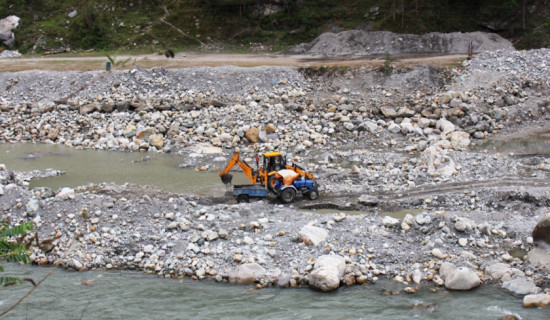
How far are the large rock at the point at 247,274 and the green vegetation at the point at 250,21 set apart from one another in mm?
29649

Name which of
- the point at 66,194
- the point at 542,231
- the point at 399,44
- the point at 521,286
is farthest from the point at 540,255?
the point at 399,44

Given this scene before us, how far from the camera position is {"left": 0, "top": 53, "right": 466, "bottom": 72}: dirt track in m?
30.6

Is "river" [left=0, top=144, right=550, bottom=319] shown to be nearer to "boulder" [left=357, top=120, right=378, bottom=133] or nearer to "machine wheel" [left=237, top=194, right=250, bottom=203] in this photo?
"machine wheel" [left=237, top=194, right=250, bottom=203]

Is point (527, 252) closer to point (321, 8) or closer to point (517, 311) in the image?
point (517, 311)

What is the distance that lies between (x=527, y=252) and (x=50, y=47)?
129 feet

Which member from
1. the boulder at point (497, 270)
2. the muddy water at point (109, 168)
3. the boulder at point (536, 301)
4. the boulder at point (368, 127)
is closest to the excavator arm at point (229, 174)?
the muddy water at point (109, 168)

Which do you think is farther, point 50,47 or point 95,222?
point 50,47

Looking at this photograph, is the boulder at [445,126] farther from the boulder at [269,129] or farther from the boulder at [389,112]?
the boulder at [269,129]

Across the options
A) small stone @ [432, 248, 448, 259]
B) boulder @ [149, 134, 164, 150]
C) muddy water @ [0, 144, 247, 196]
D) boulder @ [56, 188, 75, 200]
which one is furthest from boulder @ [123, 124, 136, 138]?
small stone @ [432, 248, 448, 259]

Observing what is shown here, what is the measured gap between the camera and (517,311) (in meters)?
10.0

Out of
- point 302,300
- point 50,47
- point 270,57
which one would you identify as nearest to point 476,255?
point 302,300

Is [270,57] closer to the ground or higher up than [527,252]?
higher up

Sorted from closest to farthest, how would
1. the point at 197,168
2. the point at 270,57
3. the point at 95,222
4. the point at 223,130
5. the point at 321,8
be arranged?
the point at 95,222 < the point at 197,168 < the point at 223,130 < the point at 270,57 < the point at 321,8

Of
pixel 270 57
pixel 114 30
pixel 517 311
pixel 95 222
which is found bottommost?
pixel 517 311
